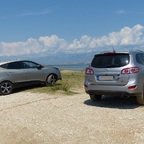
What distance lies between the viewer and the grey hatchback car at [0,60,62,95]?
1340 centimetres

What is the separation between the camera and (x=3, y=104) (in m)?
10.8

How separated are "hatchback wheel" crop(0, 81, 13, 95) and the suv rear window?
513cm

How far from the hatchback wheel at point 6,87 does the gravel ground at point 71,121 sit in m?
1.87

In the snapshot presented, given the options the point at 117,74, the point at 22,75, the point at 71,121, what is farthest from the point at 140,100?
the point at 22,75

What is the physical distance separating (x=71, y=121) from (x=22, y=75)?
259 inches

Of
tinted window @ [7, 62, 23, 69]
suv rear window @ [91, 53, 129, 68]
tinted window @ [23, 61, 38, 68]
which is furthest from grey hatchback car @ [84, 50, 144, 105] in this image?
tinted window @ [23, 61, 38, 68]

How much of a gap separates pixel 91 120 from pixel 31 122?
5.36 feet

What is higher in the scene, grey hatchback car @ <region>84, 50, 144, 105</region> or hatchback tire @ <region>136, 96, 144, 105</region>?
grey hatchback car @ <region>84, 50, 144, 105</region>

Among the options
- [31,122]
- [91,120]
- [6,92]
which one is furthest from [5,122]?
[6,92]

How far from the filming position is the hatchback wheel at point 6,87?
43.5ft

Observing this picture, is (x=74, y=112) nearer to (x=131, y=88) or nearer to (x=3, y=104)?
(x=131, y=88)

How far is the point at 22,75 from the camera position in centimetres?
1397

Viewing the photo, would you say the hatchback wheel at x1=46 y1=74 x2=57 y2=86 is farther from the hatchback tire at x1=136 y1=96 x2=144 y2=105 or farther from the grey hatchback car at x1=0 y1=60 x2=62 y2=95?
the hatchback tire at x1=136 y1=96 x2=144 y2=105

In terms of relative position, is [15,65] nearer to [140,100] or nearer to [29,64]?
[29,64]
